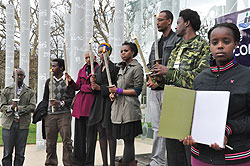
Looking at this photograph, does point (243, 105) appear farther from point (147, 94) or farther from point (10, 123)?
point (147, 94)

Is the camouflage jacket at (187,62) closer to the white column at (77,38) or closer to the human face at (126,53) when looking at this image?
the human face at (126,53)

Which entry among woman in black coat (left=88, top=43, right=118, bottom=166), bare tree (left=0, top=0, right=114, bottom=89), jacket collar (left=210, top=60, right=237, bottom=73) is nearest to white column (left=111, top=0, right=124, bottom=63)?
woman in black coat (left=88, top=43, right=118, bottom=166)

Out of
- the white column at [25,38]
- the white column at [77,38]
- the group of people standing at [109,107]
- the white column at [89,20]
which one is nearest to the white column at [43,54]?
the white column at [77,38]

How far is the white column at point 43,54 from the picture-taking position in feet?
25.8

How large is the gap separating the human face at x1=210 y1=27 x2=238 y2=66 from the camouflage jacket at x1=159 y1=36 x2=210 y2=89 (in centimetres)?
62

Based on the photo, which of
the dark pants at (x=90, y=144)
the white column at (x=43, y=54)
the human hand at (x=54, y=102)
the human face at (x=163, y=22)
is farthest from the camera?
the white column at (x=43, y=54)

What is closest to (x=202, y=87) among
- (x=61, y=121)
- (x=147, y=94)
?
(x=61, y=121)

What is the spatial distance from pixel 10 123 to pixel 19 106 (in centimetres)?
32

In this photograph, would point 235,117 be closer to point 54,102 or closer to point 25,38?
point 54,102

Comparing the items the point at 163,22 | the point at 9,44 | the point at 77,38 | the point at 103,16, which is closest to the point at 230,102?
the point at 163,22

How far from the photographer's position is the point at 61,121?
5.22 meters

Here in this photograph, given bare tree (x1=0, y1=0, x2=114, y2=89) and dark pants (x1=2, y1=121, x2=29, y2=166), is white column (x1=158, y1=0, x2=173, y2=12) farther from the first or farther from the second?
bare tree (x1=0, y1=0, x2=114, y2=89)

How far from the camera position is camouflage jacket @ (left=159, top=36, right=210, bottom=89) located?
2.75 meters

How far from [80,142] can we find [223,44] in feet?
12.0
